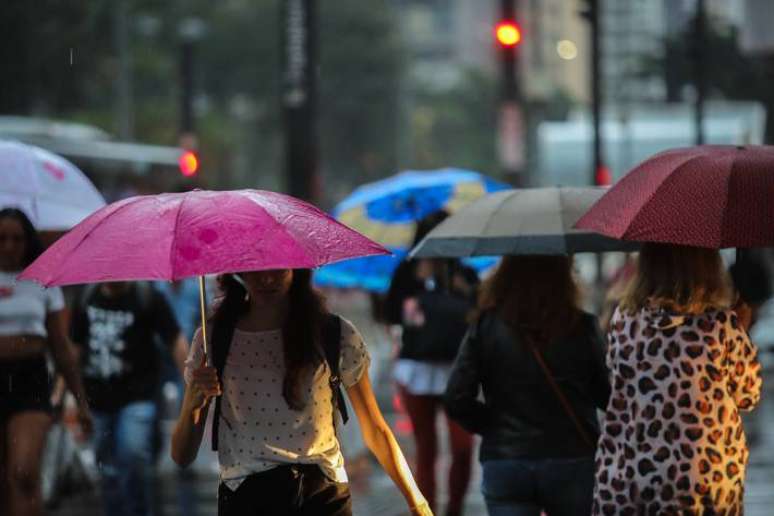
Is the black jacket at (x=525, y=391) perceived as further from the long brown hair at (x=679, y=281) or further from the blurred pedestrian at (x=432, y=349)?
the blurred pedestrian at (x=432, y=349)

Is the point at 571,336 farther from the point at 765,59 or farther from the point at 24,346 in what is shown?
the point at 765,59

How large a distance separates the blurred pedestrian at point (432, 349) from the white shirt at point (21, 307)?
263 centimetres

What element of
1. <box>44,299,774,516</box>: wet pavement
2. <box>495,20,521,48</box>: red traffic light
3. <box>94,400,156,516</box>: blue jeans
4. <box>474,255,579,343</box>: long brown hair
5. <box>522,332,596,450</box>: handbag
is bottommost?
<box>44,299,774,516</box>: wet pavement

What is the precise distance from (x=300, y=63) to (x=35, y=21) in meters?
22.6

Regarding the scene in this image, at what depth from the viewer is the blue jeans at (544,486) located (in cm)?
642

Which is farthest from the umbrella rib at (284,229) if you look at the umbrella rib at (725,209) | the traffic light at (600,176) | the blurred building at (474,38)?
the blurred building at (474,38)

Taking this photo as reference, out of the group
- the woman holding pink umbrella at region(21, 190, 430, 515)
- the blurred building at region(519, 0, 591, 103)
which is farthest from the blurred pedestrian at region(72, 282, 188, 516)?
the blurred building at region(519, 0, 591, 103)

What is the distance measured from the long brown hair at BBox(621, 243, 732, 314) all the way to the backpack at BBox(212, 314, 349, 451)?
35.8 inches

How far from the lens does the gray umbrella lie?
668cm

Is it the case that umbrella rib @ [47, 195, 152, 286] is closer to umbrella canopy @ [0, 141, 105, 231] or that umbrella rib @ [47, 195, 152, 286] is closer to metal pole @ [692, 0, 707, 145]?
umbrella canopy @ [0, 141, 105, 231]

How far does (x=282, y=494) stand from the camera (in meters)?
5.30

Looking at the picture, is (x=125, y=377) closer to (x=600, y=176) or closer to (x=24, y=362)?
(x=24, y=362)

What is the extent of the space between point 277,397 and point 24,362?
99.4 inches

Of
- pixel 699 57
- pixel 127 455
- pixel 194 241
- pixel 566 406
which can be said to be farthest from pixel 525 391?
pixel 699 57
